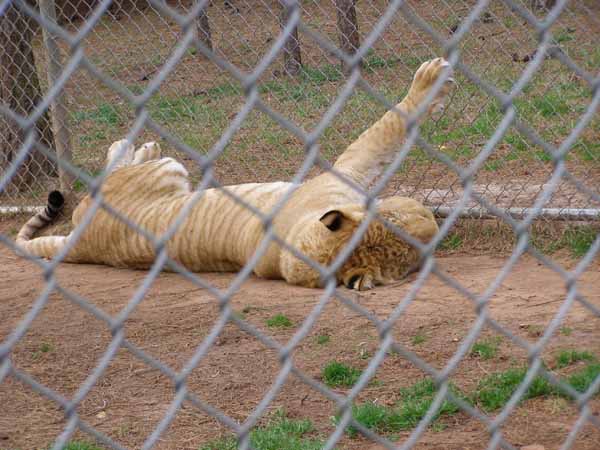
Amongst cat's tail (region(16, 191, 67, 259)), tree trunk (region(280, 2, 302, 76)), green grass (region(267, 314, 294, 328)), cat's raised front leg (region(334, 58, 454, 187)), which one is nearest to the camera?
green grass (region(267, 314, 294, 328))

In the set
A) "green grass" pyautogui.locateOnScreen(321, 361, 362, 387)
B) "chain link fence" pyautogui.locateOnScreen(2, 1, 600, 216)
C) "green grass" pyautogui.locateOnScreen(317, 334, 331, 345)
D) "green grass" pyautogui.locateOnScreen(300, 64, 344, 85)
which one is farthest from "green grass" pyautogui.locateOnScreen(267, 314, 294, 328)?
"green grass" pyautogui.locateOnScreen(300, 64, 344, 85)

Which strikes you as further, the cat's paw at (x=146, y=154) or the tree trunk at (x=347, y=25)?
the tree trunk at (x=347, y=25)

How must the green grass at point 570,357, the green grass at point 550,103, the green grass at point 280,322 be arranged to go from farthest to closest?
1. the green grass at point 550,103
2. the green grass at point 280,322
3. the green grass at point 570,357

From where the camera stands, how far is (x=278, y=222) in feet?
16.8

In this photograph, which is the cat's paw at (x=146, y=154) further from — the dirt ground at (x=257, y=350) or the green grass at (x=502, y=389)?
the green grass at (x=502, y=389)

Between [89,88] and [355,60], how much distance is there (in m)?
10.3

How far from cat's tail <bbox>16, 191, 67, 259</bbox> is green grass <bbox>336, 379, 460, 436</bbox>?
3014 millimetres

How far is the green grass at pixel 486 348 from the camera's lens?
3.80 m

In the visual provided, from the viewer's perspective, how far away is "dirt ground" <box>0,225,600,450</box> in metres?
3.40

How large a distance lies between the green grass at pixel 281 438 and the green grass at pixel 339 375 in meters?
0.34

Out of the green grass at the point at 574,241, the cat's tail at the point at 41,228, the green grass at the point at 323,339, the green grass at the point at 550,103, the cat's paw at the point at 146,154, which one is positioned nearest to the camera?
the green grass at the point at 323,339

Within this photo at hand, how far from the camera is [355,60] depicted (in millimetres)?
1651

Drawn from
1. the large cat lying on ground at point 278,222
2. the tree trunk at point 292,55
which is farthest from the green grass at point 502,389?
the tree trunk at point 292,55

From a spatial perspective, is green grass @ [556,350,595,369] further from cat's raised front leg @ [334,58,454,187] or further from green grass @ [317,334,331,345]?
cat's raised front leg @ [334,58,454,187]
